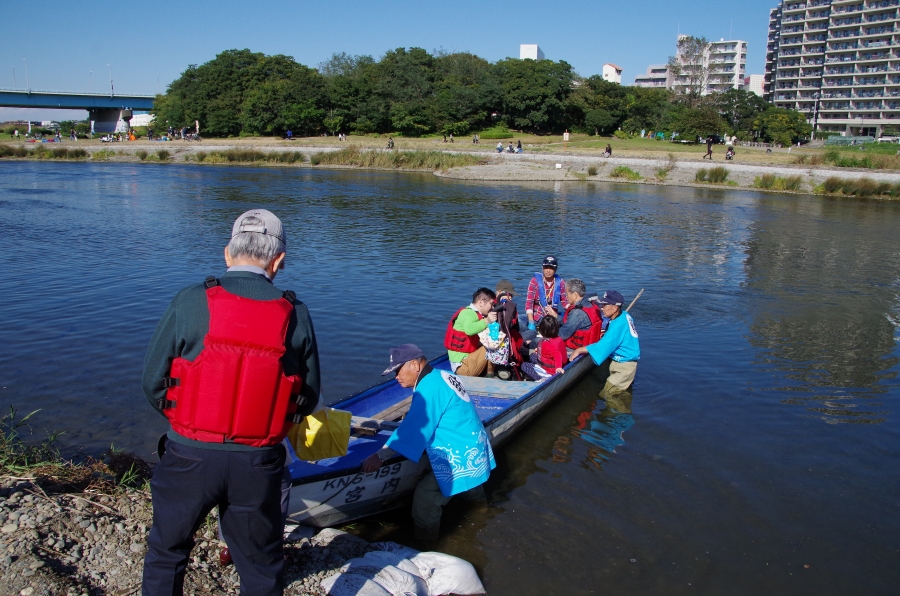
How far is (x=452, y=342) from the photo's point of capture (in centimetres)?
874

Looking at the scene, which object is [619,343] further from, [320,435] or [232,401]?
[232,401]

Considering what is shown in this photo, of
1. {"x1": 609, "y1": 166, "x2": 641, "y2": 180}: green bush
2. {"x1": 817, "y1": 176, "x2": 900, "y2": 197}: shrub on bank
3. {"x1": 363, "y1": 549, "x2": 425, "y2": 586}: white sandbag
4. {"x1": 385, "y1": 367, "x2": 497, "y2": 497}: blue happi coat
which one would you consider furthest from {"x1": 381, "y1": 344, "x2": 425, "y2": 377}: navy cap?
{"x1": 609, "y1": 166, "x2": 641, "y2": 180}: green bush

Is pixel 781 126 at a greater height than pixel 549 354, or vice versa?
pixel 781 126

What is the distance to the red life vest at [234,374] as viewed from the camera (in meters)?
3.02

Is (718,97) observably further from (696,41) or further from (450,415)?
(450,415)

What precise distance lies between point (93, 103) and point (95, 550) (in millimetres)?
114763

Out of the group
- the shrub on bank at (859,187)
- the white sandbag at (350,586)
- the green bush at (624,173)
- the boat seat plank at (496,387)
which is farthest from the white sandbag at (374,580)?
the green bush at (624,173)

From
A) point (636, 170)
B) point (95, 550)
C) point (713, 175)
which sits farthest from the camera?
point (636, 170)

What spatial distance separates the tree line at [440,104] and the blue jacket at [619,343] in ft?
215

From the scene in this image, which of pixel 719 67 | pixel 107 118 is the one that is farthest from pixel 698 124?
pixel 107 118

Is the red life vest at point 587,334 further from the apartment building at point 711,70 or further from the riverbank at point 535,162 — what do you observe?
the apartment building at point 711,70

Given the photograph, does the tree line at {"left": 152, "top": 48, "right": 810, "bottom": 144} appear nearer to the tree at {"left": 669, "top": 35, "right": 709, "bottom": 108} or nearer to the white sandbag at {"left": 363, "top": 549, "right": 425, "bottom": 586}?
the tree at {"left": 669, "top": 35, "right": 709, "bottom": 108}

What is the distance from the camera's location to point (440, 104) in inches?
3029

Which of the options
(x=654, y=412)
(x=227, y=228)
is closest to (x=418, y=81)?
(x=227, y=228)
